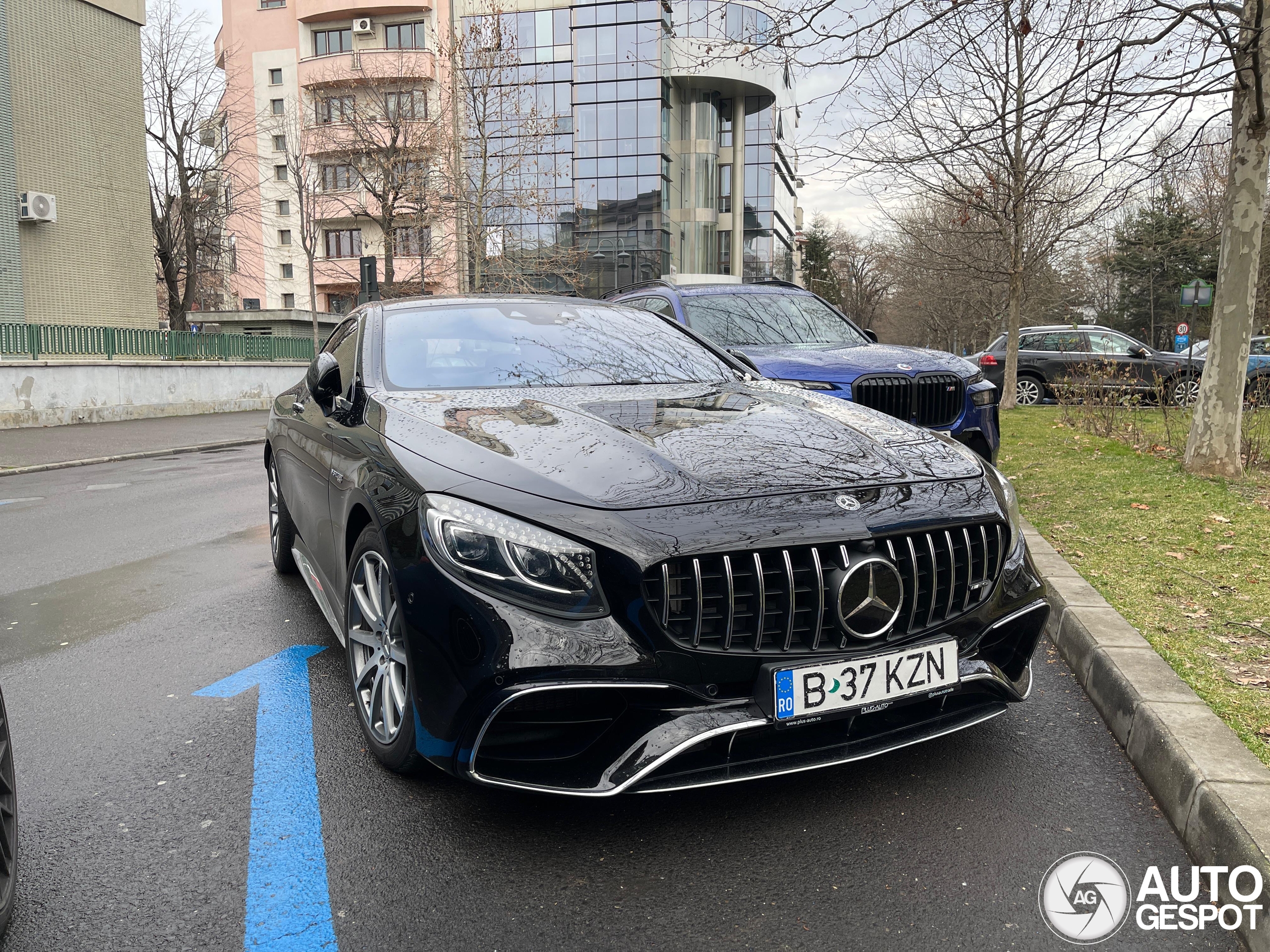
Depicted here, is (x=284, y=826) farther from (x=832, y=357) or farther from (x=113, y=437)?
(x=113, y=437)

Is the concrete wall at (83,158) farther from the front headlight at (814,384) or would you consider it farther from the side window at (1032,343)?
the side window at (1032,343)

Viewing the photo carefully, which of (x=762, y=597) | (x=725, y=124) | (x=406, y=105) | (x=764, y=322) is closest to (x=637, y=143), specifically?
(x=725, y=124)

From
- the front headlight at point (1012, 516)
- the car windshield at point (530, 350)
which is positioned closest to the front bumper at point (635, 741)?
the front headlight at point (1012, 516)

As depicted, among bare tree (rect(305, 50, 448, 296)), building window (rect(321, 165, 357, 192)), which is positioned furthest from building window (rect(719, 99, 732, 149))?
bare tree (rect(305, 50, 448, 296))

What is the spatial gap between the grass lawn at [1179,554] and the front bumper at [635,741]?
4.55 ft

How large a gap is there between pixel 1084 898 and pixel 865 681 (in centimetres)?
73

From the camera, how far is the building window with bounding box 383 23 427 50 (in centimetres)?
5194

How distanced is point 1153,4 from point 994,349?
15.0m

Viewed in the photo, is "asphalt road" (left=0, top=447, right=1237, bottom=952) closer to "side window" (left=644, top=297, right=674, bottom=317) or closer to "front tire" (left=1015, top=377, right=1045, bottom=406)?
"side window" (left=644, top=297, right=674, bottom=317)

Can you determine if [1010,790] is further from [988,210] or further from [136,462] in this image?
[988,210]

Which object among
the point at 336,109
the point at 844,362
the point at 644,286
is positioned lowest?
the point at 844,362

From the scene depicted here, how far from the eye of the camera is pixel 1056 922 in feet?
7.27

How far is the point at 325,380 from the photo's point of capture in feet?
12.6

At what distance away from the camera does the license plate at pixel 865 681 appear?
240 cm
